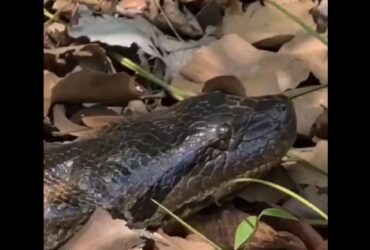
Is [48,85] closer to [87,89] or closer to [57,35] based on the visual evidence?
[87,89]

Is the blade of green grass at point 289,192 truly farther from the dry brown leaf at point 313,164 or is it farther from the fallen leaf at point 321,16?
the fallen leaf at point 321,16

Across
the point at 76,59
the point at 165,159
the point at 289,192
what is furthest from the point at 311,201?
the point at 76,59

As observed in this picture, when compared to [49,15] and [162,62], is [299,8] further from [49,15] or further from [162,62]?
[49,15]

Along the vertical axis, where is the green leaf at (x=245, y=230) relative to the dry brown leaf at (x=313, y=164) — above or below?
below

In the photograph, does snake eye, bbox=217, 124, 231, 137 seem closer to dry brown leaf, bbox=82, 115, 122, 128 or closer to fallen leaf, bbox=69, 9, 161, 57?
dry brown leaf, bbox=82, 115, 122, 128

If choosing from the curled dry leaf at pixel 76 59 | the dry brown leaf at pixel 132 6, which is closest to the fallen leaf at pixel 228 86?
the curled dry leaf at pixel 76 59

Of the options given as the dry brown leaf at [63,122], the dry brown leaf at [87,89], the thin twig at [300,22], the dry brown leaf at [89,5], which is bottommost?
the dry brown leaf at [63,122]
